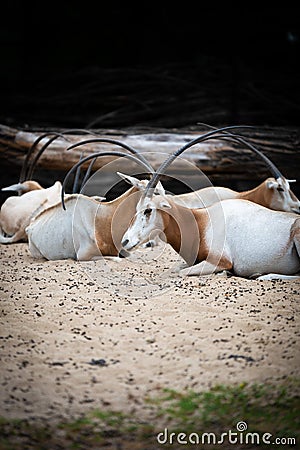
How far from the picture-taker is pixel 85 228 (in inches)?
198

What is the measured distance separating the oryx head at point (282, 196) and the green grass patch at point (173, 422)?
262cm

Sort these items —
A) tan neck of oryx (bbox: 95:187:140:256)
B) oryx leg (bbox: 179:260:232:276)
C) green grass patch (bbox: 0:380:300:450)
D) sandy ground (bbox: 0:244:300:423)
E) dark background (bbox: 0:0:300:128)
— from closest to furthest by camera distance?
green grass patch (bbox: 0:380:300:450) → sandy ground (bbox: 0:244:300:423) → oryx leg (bbox: 179:260:232:276) → tan neck of oryx (bbox: 95:187:140:256) → dark background (bbox: 0:0:300:128)

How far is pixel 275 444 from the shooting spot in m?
2.20

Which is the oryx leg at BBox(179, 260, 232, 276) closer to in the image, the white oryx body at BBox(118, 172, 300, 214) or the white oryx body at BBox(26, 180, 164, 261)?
the white oryx body at BBox(118, 172, 300, 214)

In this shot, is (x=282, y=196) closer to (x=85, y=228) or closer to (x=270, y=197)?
(x=270, y=197)

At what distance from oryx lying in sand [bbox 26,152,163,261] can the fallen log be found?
1864 millimetres

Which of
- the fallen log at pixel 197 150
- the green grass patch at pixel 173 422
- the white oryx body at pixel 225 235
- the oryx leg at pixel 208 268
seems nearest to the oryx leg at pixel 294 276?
Result: the white oryx body at pixel 225 235

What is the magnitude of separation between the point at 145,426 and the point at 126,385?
0.35 meters

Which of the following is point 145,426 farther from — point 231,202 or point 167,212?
point 231,202

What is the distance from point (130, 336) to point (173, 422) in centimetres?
92

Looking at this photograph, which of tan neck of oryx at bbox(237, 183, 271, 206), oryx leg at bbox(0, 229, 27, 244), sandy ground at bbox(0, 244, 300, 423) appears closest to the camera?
sandy ground at bbox(0, 244, 300, 423)

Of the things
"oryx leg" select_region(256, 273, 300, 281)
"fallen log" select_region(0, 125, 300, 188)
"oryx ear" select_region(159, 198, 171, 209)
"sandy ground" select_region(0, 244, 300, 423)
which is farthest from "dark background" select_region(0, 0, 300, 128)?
"sandy ground" select_region(0, 244, 300, 423)

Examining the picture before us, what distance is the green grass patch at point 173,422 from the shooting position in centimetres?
221

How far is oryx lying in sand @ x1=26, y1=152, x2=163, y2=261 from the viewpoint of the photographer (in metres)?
4.92
